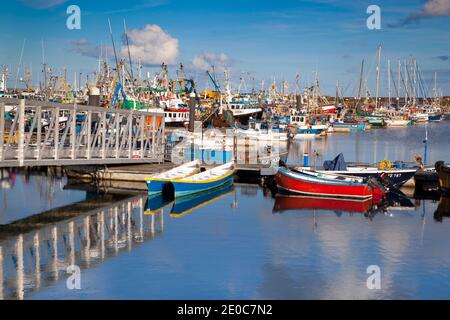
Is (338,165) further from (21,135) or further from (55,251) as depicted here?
(55,251)

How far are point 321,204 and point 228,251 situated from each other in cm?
1316

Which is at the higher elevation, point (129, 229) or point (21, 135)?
point (21, 135)

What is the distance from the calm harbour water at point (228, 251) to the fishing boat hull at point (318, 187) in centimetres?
152

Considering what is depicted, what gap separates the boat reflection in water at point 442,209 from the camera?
120 feet

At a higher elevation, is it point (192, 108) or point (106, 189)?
point (192, 108)

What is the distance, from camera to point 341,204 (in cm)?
3909

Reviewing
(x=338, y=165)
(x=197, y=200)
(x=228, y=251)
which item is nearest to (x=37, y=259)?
(x=228, y=251)

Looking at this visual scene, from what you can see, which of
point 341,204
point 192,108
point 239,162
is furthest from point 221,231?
point 192,108

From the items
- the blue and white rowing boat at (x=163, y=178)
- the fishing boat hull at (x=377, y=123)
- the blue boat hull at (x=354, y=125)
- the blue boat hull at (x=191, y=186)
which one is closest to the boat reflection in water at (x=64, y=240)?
the blue and white rowing boat at (x=163, y=178)

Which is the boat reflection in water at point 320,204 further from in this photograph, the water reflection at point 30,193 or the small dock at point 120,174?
the water reflection at point 30,193

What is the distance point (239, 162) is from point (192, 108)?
20.8 meters

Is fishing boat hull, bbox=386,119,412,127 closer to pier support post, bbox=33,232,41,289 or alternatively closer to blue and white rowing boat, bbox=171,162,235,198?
blue and white rowing boat, bbox=171,162,235,198

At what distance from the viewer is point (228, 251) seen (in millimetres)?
27578
